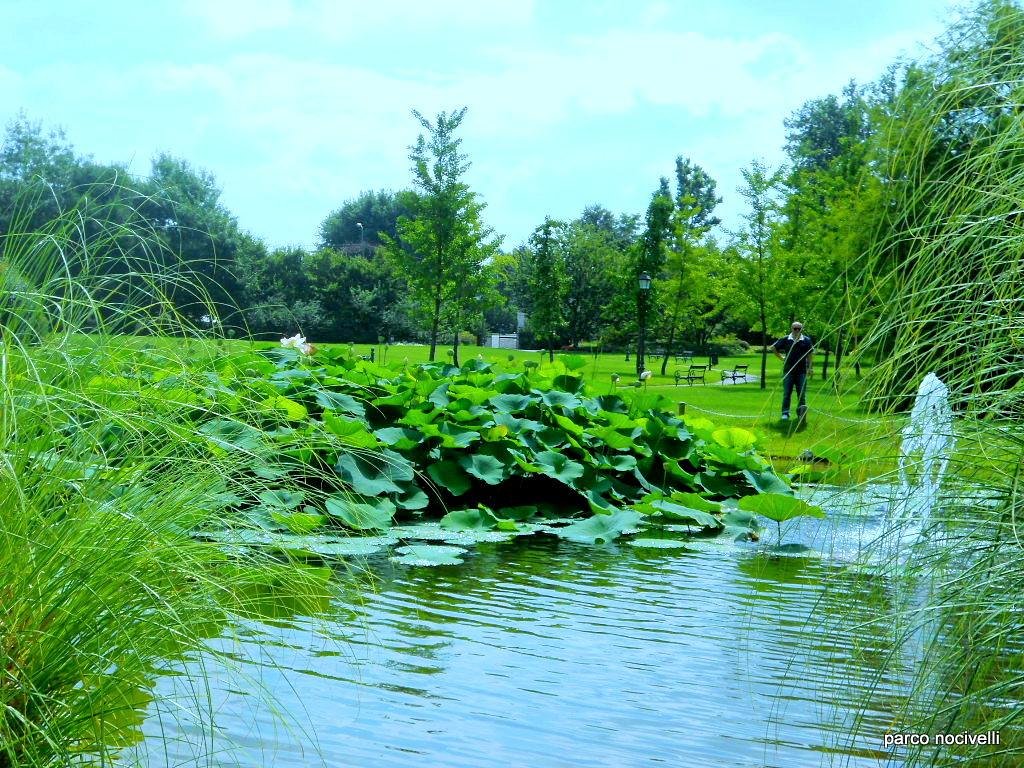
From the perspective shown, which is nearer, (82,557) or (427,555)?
(82,557)

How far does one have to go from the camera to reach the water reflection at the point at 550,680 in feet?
10.8

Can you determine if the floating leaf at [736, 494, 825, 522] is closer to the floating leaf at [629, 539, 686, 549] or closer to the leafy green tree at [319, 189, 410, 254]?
the floating leaf at [629, 539, 686, 549]

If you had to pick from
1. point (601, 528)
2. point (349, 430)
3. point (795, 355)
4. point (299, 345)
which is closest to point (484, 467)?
point (601, 528)

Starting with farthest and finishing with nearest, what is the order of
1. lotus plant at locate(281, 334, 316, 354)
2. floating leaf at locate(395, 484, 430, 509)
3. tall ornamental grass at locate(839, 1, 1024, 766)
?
lotus plant at locate(281, 334, 316, 354), floating leaf at locate(395, 484, 430, 509), tall ornamental grass at locate(839, 1, 1024, 766)

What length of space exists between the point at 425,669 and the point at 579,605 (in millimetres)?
1371

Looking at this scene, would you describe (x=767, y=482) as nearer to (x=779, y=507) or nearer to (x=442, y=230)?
(x=779, y=507)

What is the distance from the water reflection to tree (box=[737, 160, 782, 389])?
19337 mm

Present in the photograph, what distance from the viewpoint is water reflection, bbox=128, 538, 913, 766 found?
10.8ft

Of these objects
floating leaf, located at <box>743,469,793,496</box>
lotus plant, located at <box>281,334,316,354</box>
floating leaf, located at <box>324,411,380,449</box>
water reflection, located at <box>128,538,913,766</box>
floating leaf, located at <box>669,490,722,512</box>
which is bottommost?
water reflection, located at <box>128,538,913,766</box>

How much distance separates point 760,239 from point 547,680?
23381mm

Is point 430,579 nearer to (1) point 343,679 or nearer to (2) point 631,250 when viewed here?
(1) point 343,679

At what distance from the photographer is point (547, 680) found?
160 inches

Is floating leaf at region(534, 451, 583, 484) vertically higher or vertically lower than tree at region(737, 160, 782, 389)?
lower

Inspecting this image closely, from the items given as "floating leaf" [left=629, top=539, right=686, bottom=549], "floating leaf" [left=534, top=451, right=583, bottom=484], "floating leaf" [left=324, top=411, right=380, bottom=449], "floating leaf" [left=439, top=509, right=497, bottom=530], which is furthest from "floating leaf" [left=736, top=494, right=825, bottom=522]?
"floating leaf" [left=324, top=411, right=380, bottom=449]
